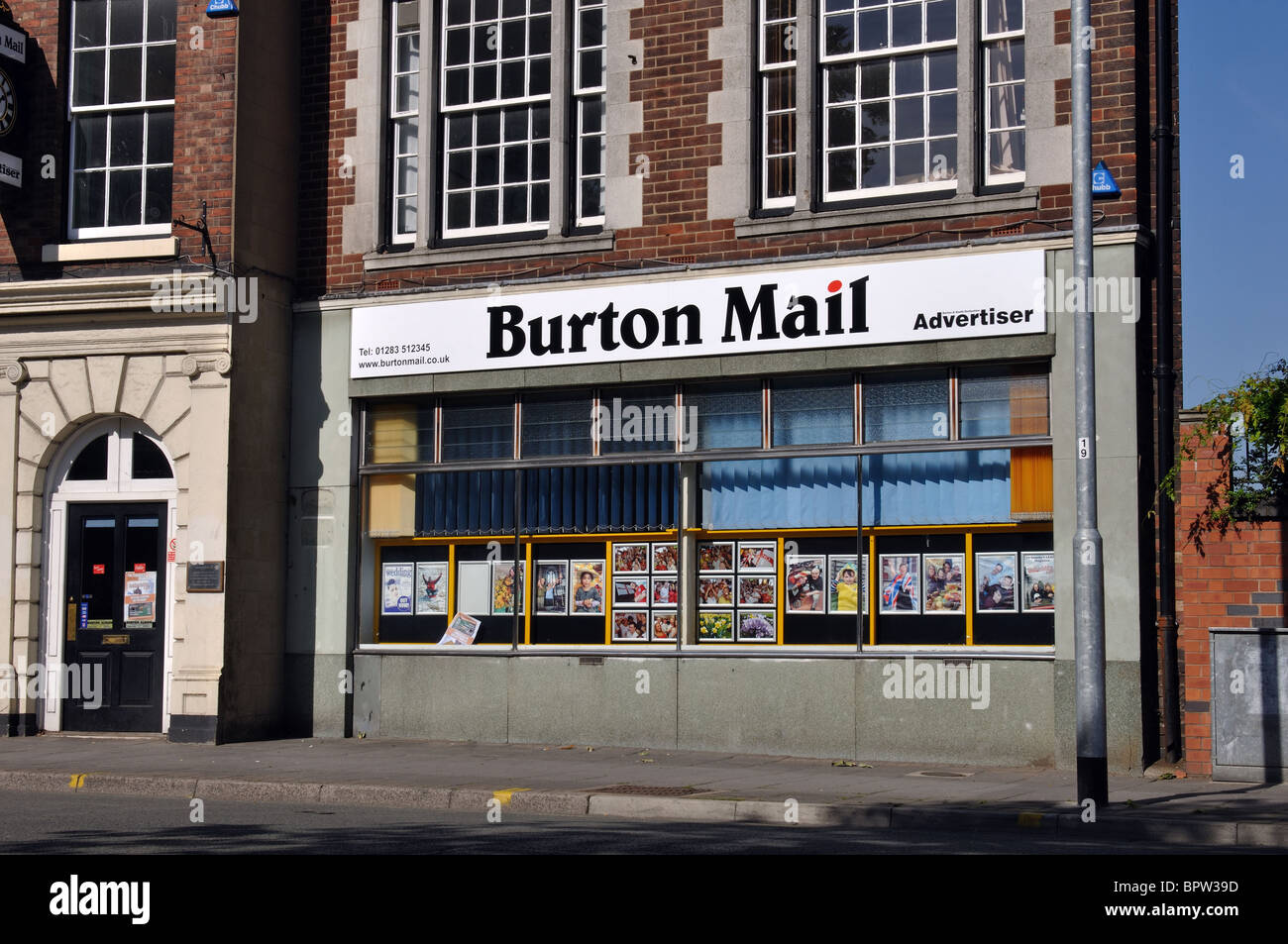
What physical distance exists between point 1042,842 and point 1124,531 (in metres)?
4.67

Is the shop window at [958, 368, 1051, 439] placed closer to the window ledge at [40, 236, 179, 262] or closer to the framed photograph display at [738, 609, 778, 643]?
the framed photograph display at [738, 609, 778, 643]

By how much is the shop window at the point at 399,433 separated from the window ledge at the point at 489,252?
1598 mm

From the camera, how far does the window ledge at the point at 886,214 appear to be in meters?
14.7

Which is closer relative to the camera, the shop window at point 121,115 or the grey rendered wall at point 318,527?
the grey rendered wall at point 318,527

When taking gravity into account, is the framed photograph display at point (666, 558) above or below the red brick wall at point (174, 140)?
below

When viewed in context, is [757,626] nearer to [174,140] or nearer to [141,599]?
[141,599]

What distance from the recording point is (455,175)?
57.2 ft

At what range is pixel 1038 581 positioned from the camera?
14625 millimetres

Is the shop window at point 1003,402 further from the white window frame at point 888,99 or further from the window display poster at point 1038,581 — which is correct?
the white window frame at point 888,99

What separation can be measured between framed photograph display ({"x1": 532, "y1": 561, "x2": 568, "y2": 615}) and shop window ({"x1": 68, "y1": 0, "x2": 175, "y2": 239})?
A: 591cm

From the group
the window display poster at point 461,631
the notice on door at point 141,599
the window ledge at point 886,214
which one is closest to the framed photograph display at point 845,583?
the window ledge at point 886,214

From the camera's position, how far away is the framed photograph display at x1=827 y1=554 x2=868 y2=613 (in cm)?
1529
